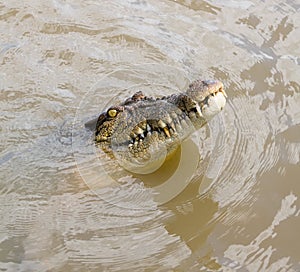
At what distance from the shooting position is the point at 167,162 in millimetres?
4512

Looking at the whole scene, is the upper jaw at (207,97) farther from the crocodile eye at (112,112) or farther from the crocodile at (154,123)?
the crocodile eye at (112,112)

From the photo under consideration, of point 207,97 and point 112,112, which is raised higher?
point 207,97

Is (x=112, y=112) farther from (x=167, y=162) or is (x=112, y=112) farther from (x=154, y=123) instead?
(x=167, y=162)

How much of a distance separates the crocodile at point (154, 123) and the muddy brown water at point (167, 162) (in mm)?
168

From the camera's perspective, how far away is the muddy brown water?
393 cm

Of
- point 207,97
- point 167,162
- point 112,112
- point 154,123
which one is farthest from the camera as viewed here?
point 167,162

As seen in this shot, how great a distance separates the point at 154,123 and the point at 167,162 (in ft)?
1.59

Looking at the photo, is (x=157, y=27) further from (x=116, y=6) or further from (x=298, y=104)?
(x=298, y=104)

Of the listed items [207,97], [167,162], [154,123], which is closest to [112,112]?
[154,123]

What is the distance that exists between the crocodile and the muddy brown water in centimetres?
17

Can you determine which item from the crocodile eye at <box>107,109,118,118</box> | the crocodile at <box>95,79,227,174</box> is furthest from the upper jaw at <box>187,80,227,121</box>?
the crocodile eye at <box>107,109,118,118</box>

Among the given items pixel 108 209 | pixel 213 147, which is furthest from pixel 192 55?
pixel 108 209

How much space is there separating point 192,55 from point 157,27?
0.65 meters

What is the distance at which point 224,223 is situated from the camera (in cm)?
409
